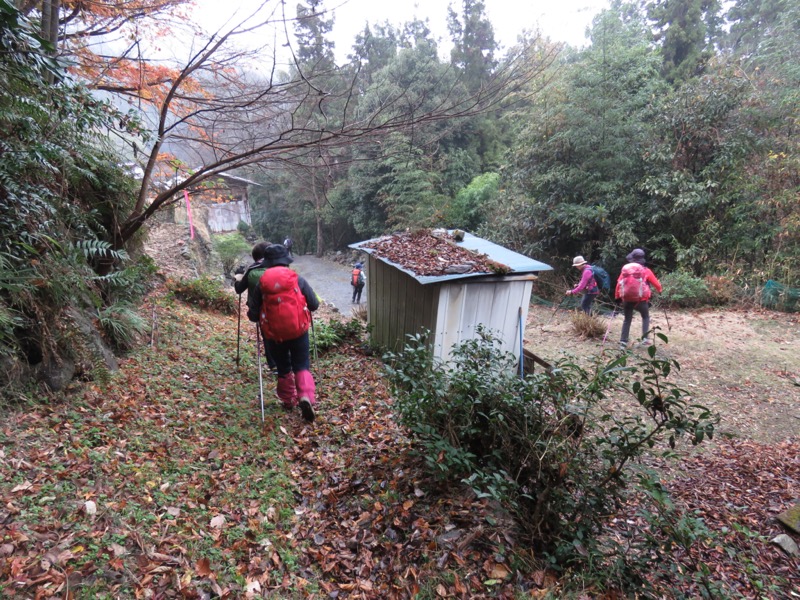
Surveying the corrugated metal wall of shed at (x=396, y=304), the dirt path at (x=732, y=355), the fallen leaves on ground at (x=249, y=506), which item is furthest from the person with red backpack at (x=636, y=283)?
the corrugated metal wall of shed at (x=396, y=304)

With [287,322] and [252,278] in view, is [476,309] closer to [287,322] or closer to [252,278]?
[287,322]

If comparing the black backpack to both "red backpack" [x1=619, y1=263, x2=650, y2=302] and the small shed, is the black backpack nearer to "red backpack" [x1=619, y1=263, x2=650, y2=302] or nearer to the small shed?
"red backpack" [x1=619, y1=263, x2=650, y2=302]

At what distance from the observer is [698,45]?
19.0 meters

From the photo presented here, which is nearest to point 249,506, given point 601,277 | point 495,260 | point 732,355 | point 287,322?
point 287,322

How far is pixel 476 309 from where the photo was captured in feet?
17.3

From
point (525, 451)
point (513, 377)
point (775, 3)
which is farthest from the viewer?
point (775, 3)

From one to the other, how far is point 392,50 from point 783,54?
19.0 m

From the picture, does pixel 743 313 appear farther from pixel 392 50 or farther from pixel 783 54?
pixel 392 50

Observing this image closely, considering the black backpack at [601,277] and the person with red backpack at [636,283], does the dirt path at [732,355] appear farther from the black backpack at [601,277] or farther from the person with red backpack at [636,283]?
the black backpack at [601,277]

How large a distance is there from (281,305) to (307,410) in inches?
48.9

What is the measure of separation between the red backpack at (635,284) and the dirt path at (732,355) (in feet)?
2.01

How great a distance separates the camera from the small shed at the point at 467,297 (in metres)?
5.04

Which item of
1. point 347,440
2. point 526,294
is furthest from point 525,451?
point 526,294

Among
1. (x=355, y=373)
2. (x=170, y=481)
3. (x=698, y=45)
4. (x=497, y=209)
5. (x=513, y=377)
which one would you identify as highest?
(x=698, y=45)
